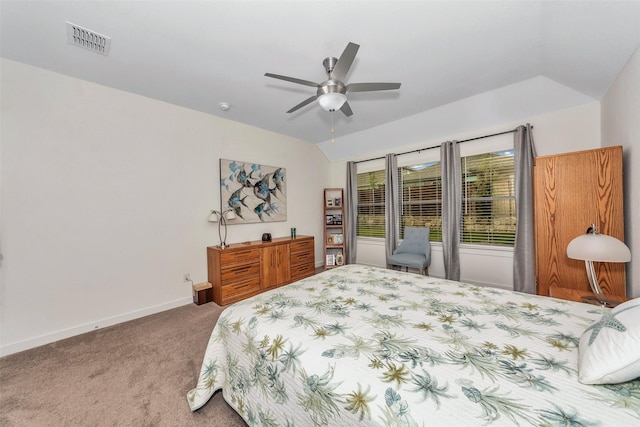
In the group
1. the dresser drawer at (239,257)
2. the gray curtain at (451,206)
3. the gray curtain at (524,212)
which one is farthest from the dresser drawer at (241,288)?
the gray curtain at (524,212)

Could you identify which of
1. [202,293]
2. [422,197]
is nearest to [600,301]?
[422,197]

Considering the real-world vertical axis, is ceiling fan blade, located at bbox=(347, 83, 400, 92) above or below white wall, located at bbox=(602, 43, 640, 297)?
above

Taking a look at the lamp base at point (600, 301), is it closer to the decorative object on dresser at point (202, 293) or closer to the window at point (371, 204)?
the window at point (371, 204)

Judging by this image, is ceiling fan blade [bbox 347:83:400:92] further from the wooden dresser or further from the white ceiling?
the wooden dresser

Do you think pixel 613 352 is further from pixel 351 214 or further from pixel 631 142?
pixel 351 214

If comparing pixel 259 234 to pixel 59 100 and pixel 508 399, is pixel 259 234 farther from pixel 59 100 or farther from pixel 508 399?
pixel 508 399

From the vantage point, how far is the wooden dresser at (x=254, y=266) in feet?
10.5

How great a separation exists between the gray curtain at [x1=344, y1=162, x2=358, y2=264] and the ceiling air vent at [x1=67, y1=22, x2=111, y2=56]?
3.87 m

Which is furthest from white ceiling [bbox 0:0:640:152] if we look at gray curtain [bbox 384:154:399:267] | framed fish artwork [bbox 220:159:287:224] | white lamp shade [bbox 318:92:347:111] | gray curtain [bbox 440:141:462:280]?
gray curtain [bbox 384:154:399:267]

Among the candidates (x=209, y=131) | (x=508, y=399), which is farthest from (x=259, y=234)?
(x=508, y=399)

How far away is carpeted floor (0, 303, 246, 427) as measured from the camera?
4.82 feet

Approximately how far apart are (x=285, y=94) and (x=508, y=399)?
3.16 metres

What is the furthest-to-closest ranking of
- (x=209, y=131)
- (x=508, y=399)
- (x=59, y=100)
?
1. (x=209, y=131)
2. (x=59, y=100)
3. (x=508, y=399)

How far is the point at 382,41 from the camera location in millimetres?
2012
